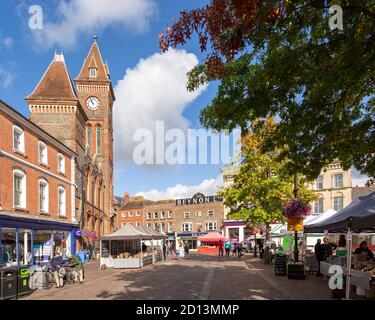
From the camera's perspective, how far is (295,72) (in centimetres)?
853

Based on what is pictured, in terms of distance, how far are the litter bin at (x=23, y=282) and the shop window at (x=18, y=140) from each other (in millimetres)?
9944

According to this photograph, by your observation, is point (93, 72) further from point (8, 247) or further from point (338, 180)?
point (8, 247)

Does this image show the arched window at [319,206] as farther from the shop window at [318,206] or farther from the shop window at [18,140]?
the shop window at [18,140]

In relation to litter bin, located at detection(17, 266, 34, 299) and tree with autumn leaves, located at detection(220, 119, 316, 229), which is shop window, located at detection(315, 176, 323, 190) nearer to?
tree with autumn leaves, located at detection(220, 119, 316, 229)

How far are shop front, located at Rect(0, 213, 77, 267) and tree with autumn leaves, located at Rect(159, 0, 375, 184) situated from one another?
46.8ft

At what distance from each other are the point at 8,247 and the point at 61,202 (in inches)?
379


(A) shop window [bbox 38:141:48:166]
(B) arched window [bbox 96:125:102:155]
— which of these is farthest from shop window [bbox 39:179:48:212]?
(B) arched window [bbox 96:125:102:155]

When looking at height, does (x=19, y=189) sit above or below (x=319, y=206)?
above

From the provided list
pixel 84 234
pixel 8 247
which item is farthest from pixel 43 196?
pixel 84 234

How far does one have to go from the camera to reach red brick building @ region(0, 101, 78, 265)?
2084cm

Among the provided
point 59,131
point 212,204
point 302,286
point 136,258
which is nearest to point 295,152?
point 302,286

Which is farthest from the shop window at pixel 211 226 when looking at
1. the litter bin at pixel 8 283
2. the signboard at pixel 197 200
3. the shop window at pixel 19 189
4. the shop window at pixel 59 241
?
the litter bin at pixel 8 283

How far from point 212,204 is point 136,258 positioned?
46.9m
